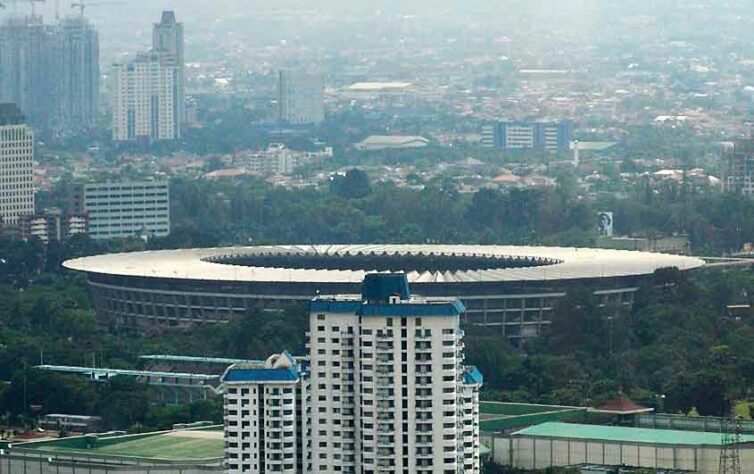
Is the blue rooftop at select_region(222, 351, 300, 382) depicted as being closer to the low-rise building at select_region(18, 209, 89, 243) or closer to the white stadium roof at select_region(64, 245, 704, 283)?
the white stadium roof at select_region(64, 245, 704, 283)

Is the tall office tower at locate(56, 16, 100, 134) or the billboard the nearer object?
the billboard

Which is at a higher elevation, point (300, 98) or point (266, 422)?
point (266, 422)

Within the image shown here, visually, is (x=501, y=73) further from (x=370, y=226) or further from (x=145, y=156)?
(x=370, y=226)

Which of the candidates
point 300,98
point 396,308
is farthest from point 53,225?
point 300,98

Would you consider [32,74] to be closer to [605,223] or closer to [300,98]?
[300,98]

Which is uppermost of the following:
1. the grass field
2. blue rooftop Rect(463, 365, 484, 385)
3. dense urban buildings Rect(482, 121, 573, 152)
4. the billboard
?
blue rooftop Rect(463, 365, 484, 385)

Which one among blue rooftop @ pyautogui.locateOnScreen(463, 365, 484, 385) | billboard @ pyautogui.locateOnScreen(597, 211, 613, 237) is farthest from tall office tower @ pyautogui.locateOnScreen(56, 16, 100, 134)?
blue rooftop @ pyautogui.locateOnScreen(463, 365, 484, 385)
